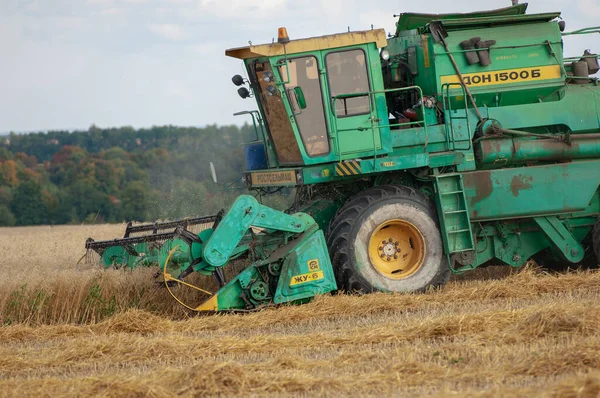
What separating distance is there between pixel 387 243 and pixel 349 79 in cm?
182

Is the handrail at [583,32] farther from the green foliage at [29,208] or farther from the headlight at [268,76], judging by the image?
the green foliage at [29,208]

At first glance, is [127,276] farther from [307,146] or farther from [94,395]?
[94,395]

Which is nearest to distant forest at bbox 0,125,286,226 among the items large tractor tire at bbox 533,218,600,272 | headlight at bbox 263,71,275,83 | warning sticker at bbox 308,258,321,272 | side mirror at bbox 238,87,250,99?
side mirror at bbox 238,87,250,99

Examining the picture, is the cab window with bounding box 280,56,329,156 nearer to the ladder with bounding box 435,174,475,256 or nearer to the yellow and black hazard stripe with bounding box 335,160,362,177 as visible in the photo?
the yellow and black hazard stripe with bounding box 335,160,362,177

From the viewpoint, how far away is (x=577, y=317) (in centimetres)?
670

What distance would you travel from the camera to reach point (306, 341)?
7.00 metres

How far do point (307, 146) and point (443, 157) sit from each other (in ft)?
4.84

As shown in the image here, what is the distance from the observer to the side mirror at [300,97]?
927 centimetres

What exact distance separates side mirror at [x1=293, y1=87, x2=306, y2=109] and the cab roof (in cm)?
40

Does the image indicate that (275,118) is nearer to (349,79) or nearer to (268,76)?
(268,76)

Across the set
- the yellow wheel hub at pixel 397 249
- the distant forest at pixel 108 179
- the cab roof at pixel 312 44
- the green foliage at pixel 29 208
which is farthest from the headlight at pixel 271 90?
the green foliage at pixel 29 208

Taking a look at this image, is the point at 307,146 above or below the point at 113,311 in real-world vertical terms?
above

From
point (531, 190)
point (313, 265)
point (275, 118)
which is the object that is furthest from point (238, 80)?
point (531, 190)

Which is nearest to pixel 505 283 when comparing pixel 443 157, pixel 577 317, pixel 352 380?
pixel 443 157
